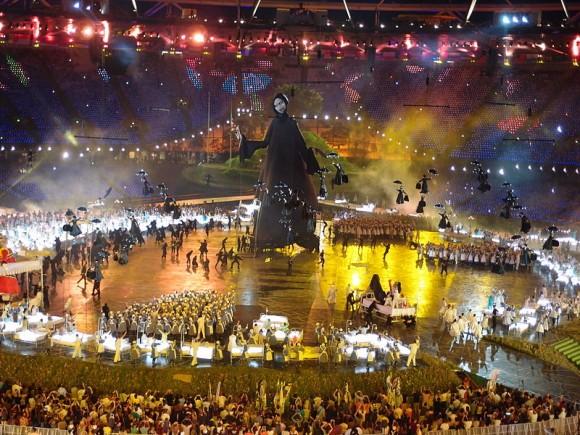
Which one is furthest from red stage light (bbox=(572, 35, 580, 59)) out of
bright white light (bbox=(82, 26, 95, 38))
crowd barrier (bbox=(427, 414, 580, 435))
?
crowd barrier (bbox=(427, 414, 580, 435))

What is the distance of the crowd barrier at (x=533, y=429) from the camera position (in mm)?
16562

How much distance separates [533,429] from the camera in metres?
17.1

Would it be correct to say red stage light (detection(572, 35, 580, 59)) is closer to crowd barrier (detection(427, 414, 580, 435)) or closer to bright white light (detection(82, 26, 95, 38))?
bright white light (detection(82, 26, 95, 38))

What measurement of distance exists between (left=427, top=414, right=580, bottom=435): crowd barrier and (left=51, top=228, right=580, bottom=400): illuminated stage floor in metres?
5.11

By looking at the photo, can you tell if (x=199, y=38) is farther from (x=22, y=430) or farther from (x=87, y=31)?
(x=22, y=430)

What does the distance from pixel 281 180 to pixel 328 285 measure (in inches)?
275

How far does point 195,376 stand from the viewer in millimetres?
22031

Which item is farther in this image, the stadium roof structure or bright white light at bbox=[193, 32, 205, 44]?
bright white light at bbox=[193, 32, 205, 44]

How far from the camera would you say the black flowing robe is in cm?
3894

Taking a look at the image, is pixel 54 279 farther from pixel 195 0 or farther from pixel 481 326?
pixel 195 0

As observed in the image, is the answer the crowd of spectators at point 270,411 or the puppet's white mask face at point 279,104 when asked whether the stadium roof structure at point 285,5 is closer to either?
the puppet's white mask face at point 279,104

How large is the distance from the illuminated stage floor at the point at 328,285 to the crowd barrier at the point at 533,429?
16.8 ft

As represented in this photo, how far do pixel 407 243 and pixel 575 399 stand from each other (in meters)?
23.2

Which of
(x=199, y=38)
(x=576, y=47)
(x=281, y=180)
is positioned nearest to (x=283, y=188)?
(x=281, y=180)
